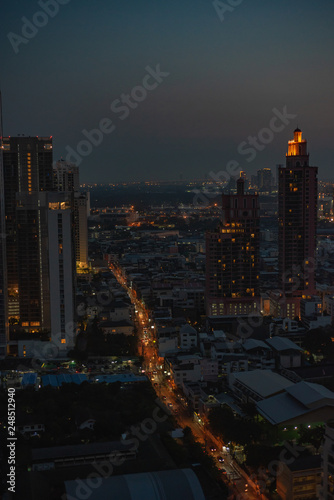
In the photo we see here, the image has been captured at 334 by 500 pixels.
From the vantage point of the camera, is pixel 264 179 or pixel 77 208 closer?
pixel 77 208

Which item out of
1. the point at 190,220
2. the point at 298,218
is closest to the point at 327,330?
the point at 298,218

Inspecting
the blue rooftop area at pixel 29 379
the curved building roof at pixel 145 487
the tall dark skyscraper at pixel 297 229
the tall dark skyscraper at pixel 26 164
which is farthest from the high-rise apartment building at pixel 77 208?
the curved building roof at pixel 145 487

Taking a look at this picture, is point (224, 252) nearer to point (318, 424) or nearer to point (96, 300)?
point (96, 300)

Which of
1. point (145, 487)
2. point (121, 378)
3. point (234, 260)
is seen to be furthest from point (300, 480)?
point (234, 260)

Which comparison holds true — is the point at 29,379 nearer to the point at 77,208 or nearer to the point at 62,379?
the point at 62,379

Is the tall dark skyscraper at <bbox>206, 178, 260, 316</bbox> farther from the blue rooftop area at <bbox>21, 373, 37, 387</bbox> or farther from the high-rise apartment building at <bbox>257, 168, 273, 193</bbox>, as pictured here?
the high-rise apartment building at <bbox>257, 168, 273, 193</bbox>

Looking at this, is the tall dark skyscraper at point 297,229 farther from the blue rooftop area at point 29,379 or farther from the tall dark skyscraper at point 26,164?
the blue rooftop area at point 29,379
